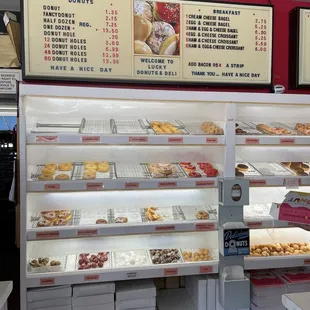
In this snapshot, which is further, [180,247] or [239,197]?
[180,247]

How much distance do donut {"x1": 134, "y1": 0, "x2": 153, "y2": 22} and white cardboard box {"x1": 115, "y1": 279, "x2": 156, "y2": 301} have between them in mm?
2421

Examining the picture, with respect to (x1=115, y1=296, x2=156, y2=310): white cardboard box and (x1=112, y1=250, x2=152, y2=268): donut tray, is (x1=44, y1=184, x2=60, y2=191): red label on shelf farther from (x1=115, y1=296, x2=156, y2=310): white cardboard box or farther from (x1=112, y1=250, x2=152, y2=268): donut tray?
(x1=115, y1=296, x2=156, y2=310): white cardboard box

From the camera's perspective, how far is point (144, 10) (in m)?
3.05

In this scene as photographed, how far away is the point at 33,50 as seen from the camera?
2.90m

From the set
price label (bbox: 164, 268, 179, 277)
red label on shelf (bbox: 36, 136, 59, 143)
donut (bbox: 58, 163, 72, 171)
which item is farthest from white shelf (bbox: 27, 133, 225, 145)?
price label (bbox: 164, 268, 179, 277)

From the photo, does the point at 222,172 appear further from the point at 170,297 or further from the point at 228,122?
the point at 170,297

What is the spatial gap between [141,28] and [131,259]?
212 cm

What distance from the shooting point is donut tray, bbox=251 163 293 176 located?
123 inches

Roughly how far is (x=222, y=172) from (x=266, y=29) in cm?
152

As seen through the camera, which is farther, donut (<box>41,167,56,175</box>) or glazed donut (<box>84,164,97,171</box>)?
glazed donut (<box>84,164,97,171</box>)

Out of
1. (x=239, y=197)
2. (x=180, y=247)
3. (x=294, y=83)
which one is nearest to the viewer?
(x=239, y=197)

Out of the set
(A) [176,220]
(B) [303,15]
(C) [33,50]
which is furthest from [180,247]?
(B) [303,15]

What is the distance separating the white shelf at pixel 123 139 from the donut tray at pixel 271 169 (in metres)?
0.54

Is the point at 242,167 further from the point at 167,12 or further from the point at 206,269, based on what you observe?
the point at 167,12
